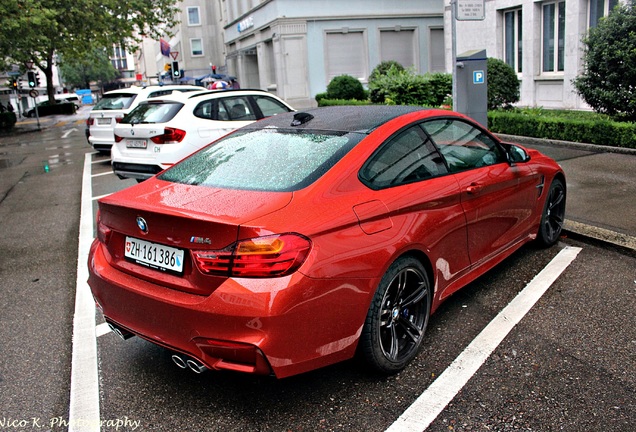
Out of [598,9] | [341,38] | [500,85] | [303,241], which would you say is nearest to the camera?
[303,241]

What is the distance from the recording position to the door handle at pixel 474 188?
421 centimetres

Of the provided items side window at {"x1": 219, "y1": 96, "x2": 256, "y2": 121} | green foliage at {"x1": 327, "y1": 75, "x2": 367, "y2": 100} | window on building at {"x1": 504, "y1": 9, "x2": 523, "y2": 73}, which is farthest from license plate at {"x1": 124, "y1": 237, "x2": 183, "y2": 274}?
green foliage at {"x1": 327, "y1": 75, "x2": 367, "y2": 100}

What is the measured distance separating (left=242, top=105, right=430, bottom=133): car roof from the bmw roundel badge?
4.26ft

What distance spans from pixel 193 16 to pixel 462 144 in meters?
58.3

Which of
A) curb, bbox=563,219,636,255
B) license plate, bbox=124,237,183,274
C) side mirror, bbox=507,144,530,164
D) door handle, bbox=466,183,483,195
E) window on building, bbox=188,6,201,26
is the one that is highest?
window on building, bbox=188,6,201,26

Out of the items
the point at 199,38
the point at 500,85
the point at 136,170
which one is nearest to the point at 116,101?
the point at 136,170

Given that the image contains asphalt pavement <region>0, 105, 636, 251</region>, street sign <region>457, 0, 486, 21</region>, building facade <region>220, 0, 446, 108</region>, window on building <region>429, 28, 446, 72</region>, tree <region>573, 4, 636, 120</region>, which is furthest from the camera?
window on building <region>429, 28, 446, 72</region>

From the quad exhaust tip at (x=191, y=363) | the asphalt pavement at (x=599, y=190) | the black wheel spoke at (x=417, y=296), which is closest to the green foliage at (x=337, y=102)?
the asphalt pavement at (x=599, y=190)

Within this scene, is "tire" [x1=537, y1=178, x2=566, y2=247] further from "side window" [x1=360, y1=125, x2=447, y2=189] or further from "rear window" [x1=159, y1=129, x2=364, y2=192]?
"rear window" [x1=159, y1=129, x2=364, y2=192]

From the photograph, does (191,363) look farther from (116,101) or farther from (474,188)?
(116,101)

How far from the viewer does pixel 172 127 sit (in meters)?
9.50

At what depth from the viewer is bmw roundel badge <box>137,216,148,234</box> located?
3355 mm

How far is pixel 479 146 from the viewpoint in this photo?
4738mm

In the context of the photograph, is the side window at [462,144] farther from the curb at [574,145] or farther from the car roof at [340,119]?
the curb at [574,145]
